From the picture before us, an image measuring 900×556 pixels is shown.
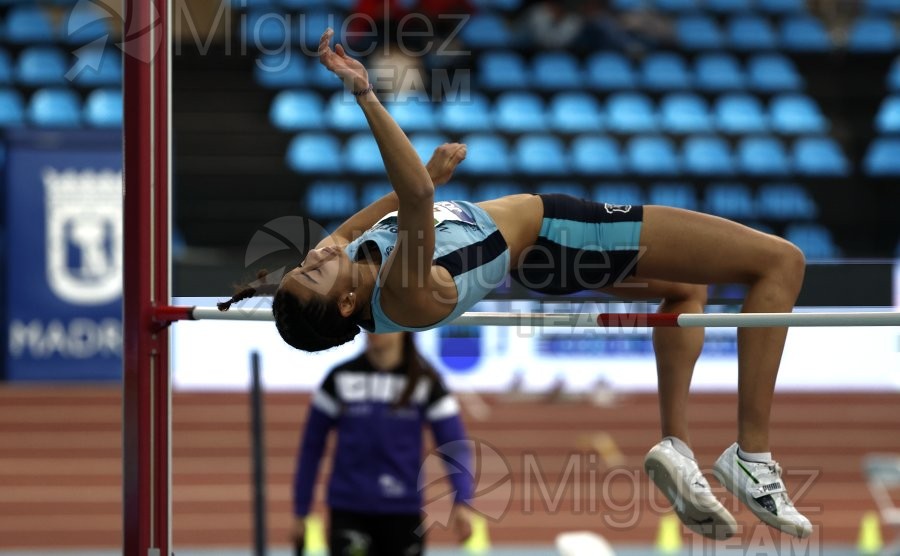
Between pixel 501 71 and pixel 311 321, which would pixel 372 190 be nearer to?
pixel 501 71

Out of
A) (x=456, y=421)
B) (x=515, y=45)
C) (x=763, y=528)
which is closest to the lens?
(x=456, y=421)

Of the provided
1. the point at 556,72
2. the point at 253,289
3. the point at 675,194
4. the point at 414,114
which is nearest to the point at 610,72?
the point at 556,72

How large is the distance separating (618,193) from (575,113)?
1.31 meters

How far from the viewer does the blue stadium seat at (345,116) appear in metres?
10.5

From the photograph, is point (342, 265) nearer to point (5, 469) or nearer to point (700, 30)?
point (5, 469)

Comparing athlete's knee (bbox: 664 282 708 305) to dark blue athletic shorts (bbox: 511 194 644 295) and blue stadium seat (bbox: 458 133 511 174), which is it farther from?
blue stadium seat (bbox: 458 133 511 174)

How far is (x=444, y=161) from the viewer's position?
3225mm

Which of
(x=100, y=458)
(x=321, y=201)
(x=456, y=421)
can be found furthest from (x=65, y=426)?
(x=456, y=421)

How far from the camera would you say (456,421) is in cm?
489


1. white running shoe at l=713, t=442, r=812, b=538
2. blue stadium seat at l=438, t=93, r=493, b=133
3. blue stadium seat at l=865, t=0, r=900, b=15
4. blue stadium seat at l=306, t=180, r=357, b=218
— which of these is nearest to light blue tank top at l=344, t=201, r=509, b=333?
white running shoe at l=713, t=442, r=812, b=538

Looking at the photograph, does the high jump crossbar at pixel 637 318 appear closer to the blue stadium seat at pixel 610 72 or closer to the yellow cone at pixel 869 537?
the yellow cone at pixel 869 537

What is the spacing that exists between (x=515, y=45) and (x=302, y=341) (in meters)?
9.11

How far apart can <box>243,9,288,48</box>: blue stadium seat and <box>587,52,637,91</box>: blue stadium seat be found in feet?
9.58

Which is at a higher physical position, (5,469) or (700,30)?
(700,30)
